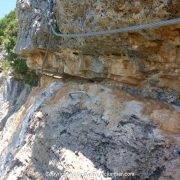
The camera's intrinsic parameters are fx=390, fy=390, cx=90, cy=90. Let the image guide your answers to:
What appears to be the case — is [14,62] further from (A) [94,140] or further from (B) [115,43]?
(A) [94,140]

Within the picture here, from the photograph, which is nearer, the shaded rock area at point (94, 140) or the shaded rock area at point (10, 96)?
the shaded rock area at point (94, 140)

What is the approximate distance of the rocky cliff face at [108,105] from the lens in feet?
21.1

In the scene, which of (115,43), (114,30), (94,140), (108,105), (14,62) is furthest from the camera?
(14,62)

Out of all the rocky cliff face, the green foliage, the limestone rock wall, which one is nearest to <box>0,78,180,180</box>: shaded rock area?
the rocky cliff face

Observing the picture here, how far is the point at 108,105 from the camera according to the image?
24.9 ft

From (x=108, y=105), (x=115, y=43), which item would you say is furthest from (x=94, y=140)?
(x=115, y=43)

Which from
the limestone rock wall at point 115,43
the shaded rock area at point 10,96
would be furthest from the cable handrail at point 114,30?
the shaded rock area at point 10,96

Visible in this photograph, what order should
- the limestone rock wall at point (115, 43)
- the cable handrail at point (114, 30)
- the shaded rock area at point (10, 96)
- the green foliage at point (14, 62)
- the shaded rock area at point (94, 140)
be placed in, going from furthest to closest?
the green foliage at point (14, 62), the shaded rock area at point (10, 96), the limestone rock wall at point (115, 43), the shaded rock area at point (94, 140), the cable handrail at point (114, 30)

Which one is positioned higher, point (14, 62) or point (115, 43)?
point (115, 43)

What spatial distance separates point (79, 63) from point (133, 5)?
105 inches

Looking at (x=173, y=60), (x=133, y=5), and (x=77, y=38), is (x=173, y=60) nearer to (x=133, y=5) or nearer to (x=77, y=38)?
(x=133, y=5)

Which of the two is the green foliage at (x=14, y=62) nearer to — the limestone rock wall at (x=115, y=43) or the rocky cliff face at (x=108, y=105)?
the limestone rock wall at (x=115, y=43)

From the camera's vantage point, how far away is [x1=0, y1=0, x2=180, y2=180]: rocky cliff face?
642 centimetres

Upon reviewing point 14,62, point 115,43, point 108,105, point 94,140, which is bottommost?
point 14,62
